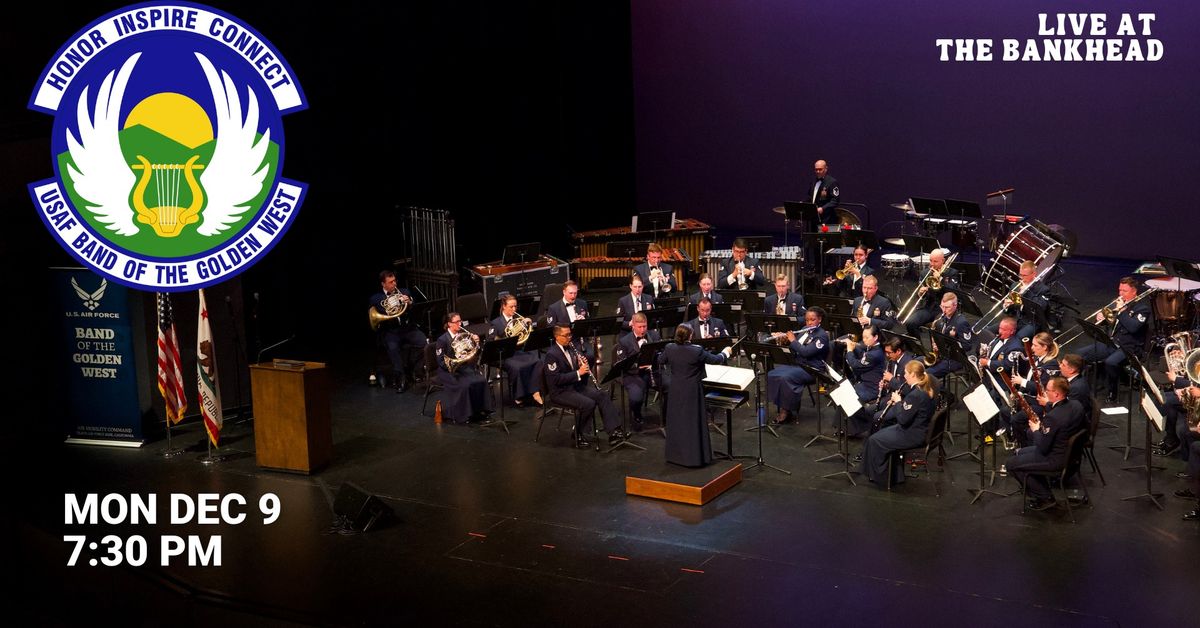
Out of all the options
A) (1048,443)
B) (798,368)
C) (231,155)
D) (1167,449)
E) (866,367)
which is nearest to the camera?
(1048,443)

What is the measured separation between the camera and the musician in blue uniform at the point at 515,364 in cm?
1439

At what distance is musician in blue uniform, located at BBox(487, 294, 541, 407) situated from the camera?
1439 cm

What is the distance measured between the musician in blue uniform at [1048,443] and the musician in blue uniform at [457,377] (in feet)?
19.2

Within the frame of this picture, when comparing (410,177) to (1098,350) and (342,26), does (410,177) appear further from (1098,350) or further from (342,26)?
(1098,350)

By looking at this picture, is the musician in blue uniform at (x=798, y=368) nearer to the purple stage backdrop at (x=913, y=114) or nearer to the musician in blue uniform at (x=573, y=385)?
the musician in blue uniform at (x=573, y=385)

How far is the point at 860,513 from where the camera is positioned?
11023mm

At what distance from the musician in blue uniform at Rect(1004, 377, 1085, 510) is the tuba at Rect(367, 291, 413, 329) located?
24.7 feet

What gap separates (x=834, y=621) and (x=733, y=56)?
15980mm

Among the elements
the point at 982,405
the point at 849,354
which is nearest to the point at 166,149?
the point at 849,354

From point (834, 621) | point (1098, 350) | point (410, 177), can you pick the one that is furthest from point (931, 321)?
point (410, 177)

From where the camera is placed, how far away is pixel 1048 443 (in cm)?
1069

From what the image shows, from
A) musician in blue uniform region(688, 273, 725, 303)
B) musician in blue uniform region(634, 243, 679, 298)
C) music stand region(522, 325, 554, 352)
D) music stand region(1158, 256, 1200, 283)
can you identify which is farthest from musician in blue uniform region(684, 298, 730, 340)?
music stand region(1158, 256, 1200, 283)

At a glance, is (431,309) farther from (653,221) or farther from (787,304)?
(653,221)

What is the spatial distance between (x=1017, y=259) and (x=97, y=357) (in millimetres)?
10940
